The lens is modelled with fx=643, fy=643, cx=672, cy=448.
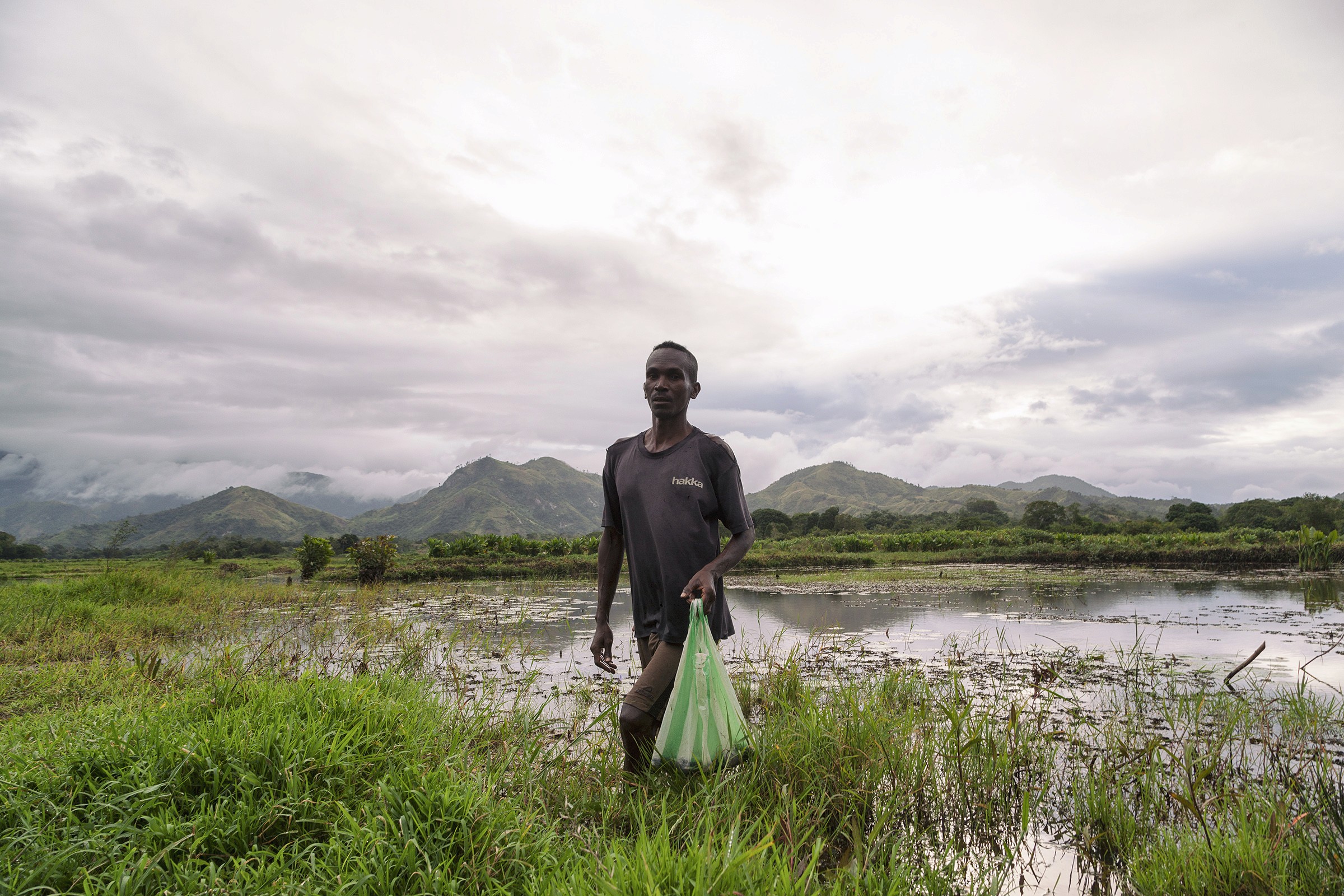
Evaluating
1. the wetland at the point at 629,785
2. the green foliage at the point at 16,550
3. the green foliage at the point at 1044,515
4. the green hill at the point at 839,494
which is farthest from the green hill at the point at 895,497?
the wetland at the point at 629,785

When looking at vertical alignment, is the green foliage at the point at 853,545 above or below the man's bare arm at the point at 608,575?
below

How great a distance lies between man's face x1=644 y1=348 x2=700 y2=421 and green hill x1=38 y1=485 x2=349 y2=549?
519 ft

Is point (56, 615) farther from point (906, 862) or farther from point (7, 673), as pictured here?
point (906, 862)

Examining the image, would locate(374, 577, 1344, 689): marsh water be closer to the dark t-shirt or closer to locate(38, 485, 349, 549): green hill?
the dark t-shirt

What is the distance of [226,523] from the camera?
158m

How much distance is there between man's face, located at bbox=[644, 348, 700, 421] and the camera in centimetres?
283

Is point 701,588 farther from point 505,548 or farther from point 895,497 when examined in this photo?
point 895,497

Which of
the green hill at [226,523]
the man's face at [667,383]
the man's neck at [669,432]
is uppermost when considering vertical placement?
the man's face at [667,383]

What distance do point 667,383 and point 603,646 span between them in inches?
50.3

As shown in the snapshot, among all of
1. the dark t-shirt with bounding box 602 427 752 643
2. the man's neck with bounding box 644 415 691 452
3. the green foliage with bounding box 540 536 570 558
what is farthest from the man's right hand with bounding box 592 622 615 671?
the green foliage with bounding box 540 536 570 558

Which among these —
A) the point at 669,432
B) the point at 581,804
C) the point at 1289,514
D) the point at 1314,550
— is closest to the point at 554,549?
the point at 1314,550

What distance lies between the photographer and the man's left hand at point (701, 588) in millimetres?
2482

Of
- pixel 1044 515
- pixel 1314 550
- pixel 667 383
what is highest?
pixel 667 383

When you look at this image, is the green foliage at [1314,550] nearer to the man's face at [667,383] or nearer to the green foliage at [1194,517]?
the green foliage at [1194,517]
